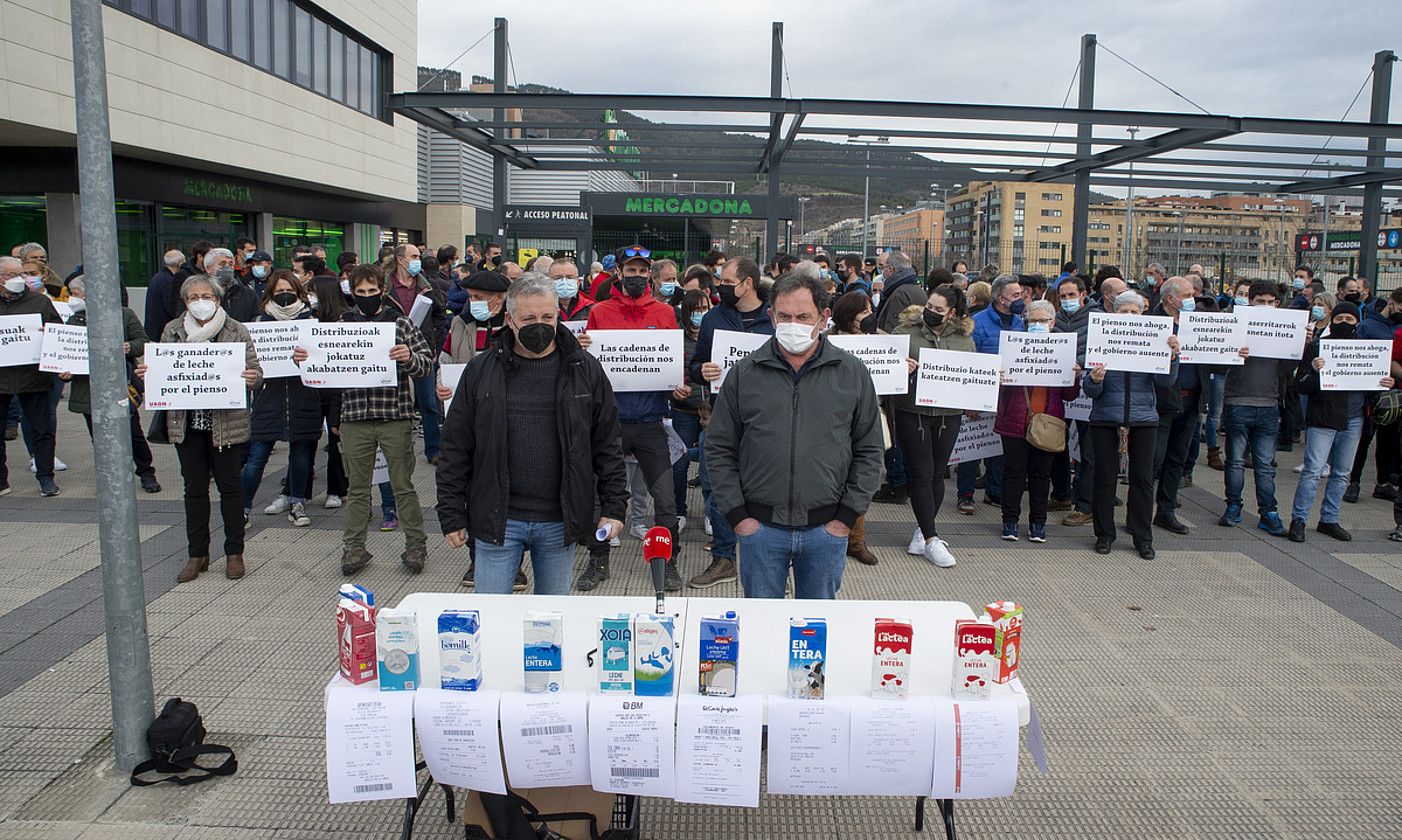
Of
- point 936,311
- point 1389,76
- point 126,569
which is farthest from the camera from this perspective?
point 1389,76

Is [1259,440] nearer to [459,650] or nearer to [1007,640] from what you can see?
[1007,640]

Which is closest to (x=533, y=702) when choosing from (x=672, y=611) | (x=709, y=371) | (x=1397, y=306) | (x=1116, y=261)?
(x=672, y=611)

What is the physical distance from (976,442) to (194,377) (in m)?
6.13

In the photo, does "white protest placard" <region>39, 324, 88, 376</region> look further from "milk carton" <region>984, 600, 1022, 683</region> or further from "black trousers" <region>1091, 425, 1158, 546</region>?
"black trousers" <region>1091, 425, 1158, 546</region>

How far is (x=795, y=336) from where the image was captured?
13.4 feet

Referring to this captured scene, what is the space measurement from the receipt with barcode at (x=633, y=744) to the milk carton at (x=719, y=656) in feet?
0.46

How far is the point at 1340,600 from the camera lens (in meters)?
6.62

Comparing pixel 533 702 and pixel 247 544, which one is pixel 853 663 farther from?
pixel 247 544

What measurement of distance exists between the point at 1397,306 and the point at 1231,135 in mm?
3833

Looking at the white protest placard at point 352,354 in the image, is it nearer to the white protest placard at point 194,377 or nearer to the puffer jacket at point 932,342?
the white protest placard at point 194,377

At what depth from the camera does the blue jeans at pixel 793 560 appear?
420 centimetres

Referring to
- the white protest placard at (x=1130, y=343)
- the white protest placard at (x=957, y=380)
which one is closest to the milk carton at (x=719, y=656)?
the white protest placard at (x=957, y=380)

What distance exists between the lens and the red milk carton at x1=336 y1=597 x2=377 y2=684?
3.17 meters

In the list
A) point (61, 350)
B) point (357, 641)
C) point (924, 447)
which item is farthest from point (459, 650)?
point (61, 350)
